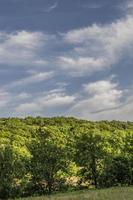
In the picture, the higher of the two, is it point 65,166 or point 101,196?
point 65,166

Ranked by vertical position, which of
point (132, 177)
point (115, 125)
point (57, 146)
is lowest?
point (132, 177)

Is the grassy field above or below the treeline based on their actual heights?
below

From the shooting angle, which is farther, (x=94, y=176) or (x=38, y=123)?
(x=38, y=123)

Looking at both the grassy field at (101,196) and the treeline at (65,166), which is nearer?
the grassy field at (101,196)

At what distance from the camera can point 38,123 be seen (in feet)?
579

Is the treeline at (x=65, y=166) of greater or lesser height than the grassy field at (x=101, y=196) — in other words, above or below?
above

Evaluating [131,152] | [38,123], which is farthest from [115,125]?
[131,152]

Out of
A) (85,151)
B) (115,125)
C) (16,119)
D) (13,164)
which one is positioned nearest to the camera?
(13,164)

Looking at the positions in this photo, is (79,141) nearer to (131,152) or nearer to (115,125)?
(131,152)

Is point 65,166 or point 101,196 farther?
point 65,166

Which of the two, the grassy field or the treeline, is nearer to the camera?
the grassy field

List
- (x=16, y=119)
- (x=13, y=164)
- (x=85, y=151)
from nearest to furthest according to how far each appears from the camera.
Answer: (x=13, y=164), (x=85, y=151), (x=16, y=119)

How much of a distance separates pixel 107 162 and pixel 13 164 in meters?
15.2

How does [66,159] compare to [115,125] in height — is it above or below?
below
